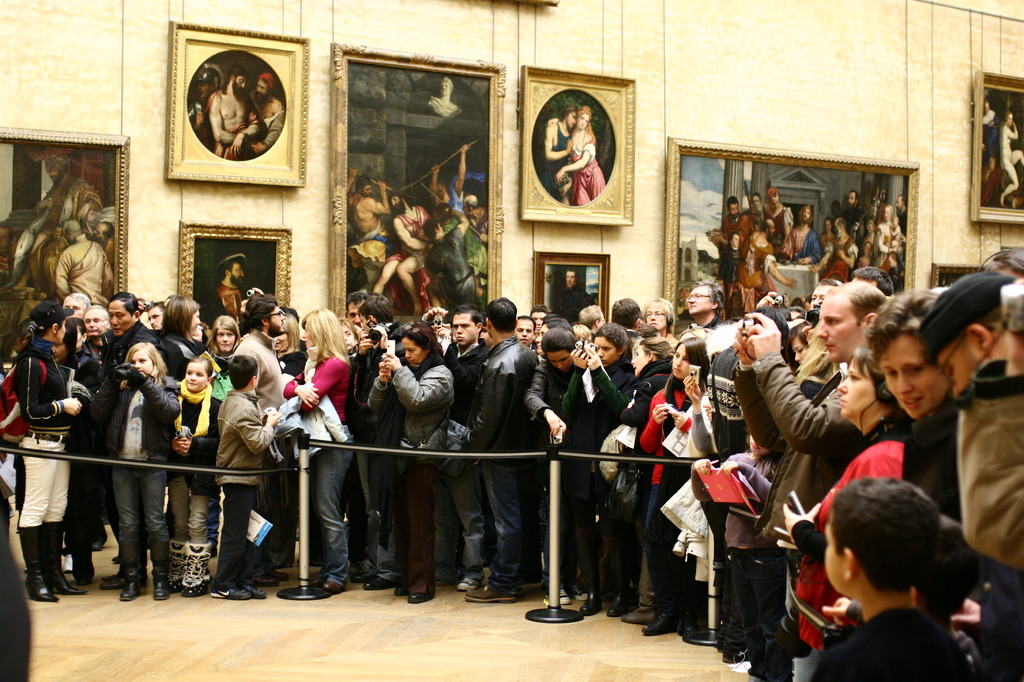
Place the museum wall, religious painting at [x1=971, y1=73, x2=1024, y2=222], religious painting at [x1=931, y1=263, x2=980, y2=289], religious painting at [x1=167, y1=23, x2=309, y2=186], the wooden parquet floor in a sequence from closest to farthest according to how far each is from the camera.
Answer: the wooden parquet floor
the museum wall
religious painting at [x1=167, y1=23, x2=309, y2=186]
religious painting at [x1=931, y1=263, x2=980, y2=289]
religious painting at [x1=971, y1=73, x2=1024, y2=222]

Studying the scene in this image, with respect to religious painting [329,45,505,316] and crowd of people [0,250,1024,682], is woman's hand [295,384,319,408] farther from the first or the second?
religious painting [329,45,505,316]

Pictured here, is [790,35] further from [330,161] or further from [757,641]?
[757,641]

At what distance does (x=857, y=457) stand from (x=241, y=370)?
17.3 feet

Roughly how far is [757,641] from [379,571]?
369 centimetres

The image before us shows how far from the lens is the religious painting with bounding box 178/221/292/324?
492 inches

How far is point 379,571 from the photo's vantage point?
8211mm

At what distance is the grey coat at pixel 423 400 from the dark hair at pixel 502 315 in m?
0.49

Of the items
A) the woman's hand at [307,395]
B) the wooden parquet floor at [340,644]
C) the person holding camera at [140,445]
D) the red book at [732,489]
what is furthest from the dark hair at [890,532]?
the person holding camera at [140,445]

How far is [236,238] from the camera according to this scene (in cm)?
1277

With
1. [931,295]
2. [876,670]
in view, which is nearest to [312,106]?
[931,295]

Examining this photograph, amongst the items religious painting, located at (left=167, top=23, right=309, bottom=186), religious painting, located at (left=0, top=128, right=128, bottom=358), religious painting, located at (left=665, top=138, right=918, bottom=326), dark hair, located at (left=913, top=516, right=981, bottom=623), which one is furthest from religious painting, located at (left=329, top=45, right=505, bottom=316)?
dark hair, located at (left=913, top=516, right=981, bottom=623)

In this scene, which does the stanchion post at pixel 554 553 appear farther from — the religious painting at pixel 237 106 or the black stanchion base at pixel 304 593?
the religious painting at pixel 237 106

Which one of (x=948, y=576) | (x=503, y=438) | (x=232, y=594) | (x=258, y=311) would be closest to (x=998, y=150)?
(x=503, y=438)

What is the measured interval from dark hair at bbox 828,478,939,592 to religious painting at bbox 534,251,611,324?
12.0 meters
